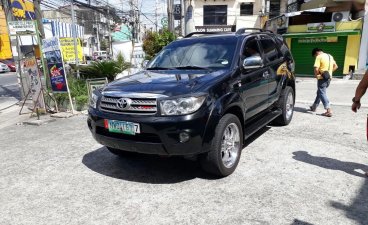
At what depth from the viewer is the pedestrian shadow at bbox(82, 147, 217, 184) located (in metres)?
4.00

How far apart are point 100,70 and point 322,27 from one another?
13471 millimetres

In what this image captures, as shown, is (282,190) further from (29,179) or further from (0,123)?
(0,123)

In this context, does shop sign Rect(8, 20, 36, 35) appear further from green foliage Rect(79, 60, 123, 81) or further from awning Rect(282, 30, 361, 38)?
awning Rect(282, 30, 361, 38)

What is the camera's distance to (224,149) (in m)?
3.91

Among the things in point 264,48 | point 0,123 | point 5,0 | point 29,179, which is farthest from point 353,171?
A: point 5,0

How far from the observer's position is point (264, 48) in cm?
539

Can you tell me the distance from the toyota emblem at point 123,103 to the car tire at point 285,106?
3467mm

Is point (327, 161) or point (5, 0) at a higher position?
point (5, 0)

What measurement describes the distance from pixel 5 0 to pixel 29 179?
861cm

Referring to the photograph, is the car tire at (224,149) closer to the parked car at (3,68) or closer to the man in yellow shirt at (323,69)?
the man in yellow shirt at (323,69)

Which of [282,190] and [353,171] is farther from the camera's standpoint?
[353,171]

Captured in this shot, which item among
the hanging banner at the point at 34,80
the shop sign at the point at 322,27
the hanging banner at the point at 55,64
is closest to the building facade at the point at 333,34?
the shop sign at the point at 322,27

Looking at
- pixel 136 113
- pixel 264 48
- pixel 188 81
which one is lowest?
pixel 136 113

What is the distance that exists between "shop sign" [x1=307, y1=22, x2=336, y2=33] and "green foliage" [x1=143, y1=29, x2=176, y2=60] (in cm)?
831
